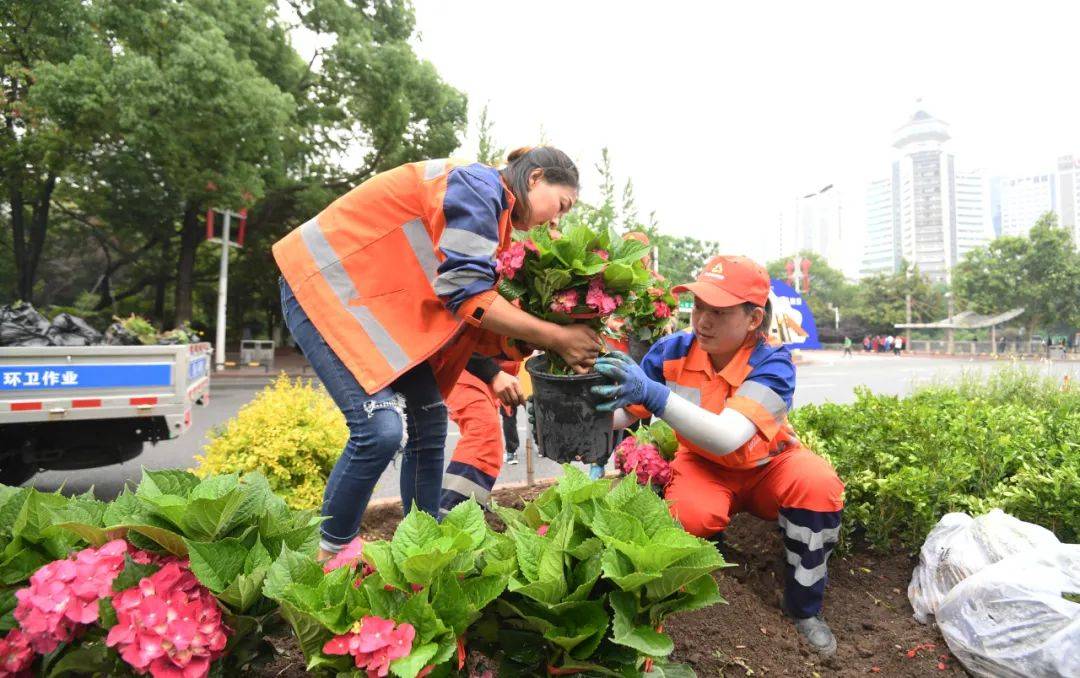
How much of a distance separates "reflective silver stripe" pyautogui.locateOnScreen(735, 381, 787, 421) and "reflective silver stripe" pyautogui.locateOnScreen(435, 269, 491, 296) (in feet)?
3.09

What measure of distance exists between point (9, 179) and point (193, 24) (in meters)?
6.43

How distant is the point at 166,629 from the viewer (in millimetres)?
1149

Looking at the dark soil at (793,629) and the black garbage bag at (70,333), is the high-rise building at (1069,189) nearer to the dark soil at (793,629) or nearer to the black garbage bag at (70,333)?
the dark soil at (793,629)

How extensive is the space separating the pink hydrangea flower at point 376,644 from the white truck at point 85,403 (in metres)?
4.16


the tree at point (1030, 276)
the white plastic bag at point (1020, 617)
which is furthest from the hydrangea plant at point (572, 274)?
the tree at point (1030, 276)

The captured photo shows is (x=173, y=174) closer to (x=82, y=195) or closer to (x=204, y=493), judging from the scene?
(x=82, y=195)

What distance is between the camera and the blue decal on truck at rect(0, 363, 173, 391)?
414 centimetres

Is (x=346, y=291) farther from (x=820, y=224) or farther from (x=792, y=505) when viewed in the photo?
(x=820, y=224)

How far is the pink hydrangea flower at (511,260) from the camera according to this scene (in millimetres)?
1928

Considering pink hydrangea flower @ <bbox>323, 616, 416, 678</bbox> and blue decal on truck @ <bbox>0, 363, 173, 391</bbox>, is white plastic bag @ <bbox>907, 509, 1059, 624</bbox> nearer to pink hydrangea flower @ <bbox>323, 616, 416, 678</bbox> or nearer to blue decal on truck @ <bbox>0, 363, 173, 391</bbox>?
pink hydrangea flower @ <bbox>323, 616, 416, 678</bbox>

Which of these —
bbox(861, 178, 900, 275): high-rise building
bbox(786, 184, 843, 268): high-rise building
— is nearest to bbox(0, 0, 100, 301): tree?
bbox(786, 184, 843, 268): high-rise building

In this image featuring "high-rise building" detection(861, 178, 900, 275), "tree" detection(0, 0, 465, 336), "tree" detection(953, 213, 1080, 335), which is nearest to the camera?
"tree" detection(0, 0, 465, 336)

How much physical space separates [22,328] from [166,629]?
A: 4.77 meters

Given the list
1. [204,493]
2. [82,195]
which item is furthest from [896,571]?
[82,195]
